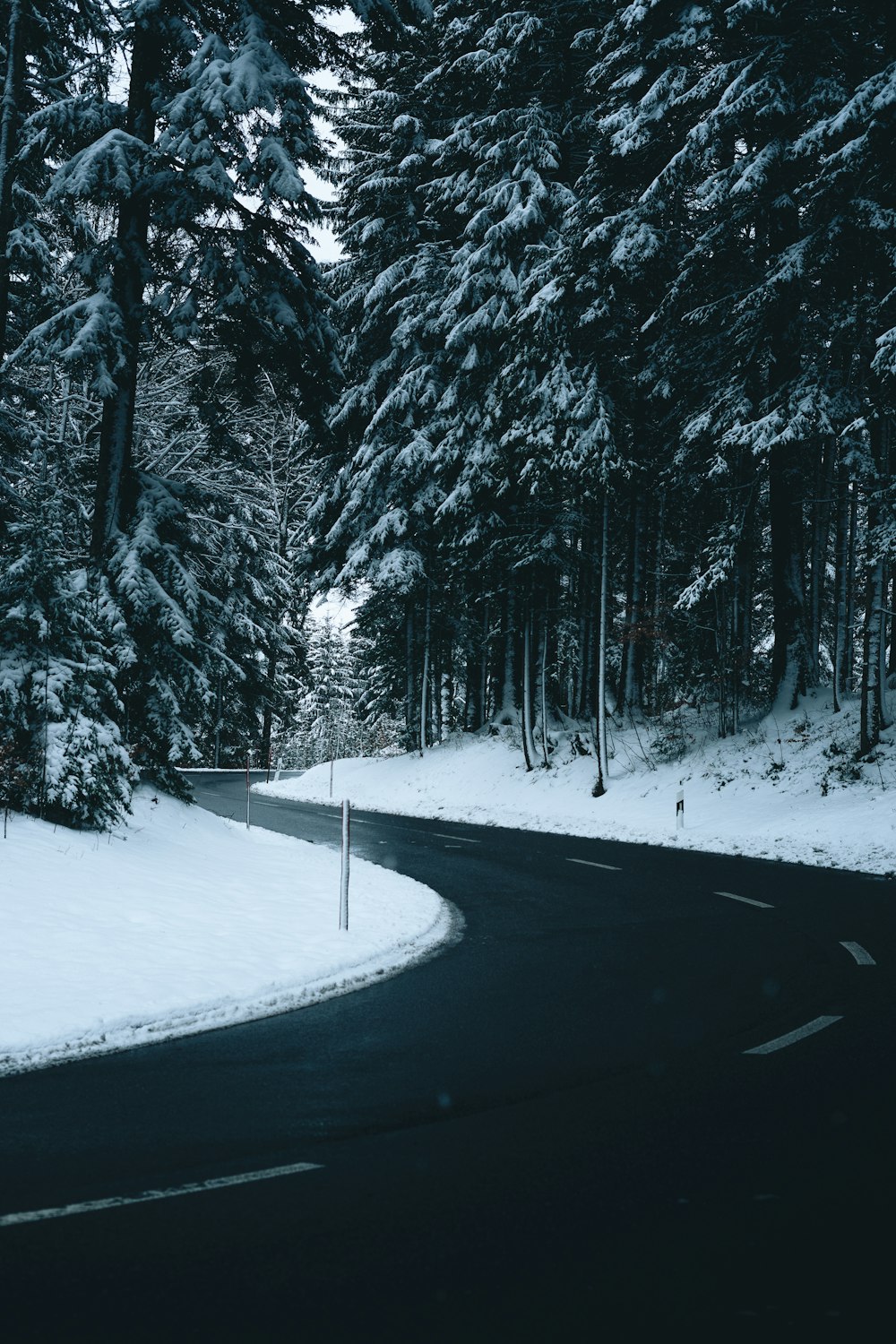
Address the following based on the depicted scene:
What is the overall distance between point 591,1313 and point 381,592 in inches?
1318

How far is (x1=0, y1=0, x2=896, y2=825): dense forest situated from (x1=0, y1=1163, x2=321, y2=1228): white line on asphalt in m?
8.84

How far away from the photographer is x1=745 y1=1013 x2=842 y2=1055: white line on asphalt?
647 cm

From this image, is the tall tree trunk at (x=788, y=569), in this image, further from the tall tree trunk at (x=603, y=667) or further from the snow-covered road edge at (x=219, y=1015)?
the snow-covered road edge at (x=219, y=1015)

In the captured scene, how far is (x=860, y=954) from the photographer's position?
31.3 ft

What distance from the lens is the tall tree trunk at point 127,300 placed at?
15.7 metres

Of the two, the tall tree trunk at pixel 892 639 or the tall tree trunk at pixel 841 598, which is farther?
the tall tree trunk at pixel 892 639

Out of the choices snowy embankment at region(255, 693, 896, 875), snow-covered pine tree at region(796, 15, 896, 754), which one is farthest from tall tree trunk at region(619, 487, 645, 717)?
snow-covered pine tree at region(796, 15, 896, 754)

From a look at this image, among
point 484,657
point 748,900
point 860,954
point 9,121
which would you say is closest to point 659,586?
point 484,657

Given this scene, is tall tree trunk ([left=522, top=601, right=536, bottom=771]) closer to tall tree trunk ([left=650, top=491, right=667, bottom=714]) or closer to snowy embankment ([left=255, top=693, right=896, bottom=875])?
snowy embankment ([left=255, top=693, right=896, bottom=875])

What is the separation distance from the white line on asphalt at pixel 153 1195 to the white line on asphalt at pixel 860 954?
6078mm

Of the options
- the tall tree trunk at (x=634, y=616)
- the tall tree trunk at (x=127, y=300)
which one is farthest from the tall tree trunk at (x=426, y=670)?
the tall tree trunk at (x=127, y=300)

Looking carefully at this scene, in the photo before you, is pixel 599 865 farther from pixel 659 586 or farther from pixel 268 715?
pixel 268 715

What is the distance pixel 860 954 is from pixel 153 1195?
712 cm

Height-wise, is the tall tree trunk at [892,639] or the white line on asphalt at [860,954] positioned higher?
the tall tree trunk at [892,639]
